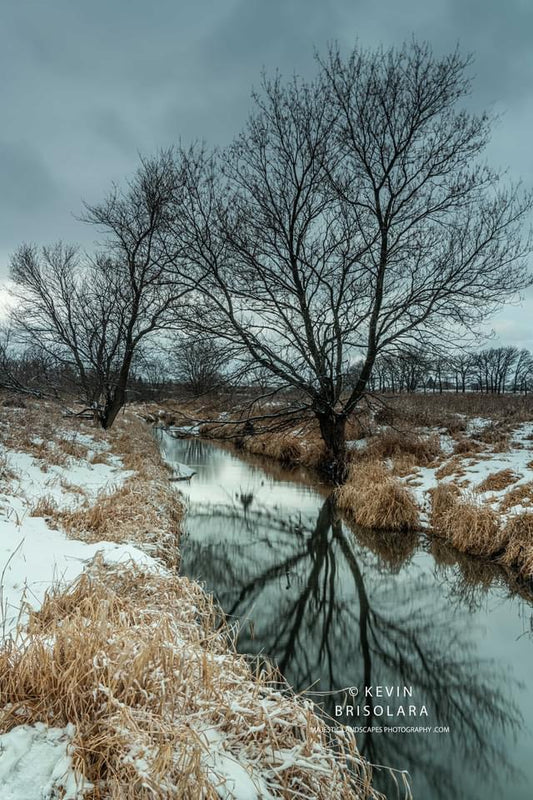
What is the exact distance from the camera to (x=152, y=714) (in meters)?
2.15

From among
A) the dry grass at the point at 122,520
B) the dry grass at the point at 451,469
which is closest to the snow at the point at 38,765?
the dry grass at the point at 122,520

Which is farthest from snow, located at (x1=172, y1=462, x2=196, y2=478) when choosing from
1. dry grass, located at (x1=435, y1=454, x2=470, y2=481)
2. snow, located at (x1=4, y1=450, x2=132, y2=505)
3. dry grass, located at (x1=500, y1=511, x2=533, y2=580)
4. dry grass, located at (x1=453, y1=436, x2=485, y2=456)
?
dry grass, located at (x1=500, y1=511, x2=533, y2=580)

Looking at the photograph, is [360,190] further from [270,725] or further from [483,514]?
[270,725]

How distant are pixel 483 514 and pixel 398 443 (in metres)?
5.25

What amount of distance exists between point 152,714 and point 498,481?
7734mm

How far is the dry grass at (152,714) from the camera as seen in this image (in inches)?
73.1

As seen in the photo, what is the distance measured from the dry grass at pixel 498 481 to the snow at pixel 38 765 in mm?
7834

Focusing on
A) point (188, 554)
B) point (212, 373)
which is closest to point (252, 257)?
point (212, 373)

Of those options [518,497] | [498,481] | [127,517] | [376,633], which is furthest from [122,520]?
[498,481]

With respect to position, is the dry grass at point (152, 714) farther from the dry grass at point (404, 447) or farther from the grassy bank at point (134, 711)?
the dry grass at point (404, 447)

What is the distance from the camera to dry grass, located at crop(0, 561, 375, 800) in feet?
6.09

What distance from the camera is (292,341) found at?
1124 cm

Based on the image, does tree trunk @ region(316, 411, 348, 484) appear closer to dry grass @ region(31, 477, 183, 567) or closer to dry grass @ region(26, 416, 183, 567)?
dry grass @ region(26, 416, 183, 567)

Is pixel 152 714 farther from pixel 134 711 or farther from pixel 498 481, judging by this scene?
pixel 498 481
